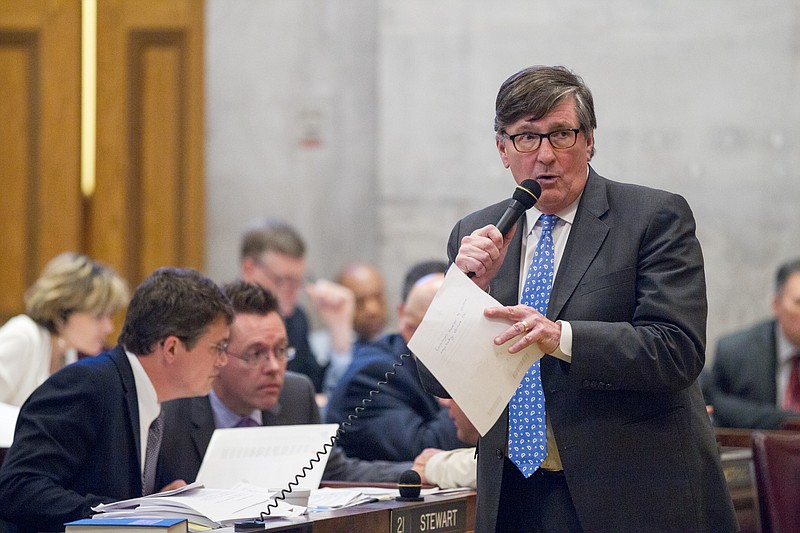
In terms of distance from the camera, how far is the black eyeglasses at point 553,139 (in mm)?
2486

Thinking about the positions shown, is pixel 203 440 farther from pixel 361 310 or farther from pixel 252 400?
pixel 361 310

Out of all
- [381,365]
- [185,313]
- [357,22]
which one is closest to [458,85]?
[357,22]

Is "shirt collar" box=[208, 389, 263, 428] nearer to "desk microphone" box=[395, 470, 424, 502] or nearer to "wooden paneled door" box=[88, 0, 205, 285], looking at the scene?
"desk microphone" box=[395, 470, 424, 502]

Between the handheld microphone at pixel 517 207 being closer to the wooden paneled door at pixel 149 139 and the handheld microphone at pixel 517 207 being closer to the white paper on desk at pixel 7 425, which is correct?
the white paper on desk at pixel 7 425

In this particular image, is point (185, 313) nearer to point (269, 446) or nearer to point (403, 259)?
point (269, 446)

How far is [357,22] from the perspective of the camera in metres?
7.17

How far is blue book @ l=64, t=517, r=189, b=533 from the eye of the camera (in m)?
2.37

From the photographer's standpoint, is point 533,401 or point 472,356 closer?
point 472,356

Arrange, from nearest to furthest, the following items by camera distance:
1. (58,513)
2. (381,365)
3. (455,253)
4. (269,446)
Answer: (455,253)
(58,513)
(269,446)
(381,365)

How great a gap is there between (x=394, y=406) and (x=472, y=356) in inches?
81.0

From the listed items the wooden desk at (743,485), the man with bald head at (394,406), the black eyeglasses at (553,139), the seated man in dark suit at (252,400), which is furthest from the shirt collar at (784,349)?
the black eyeglasses at (553,139)

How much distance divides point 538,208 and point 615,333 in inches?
15.3

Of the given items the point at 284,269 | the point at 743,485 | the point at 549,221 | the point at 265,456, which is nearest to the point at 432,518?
the point at 265,456

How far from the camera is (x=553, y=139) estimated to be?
2490mm
